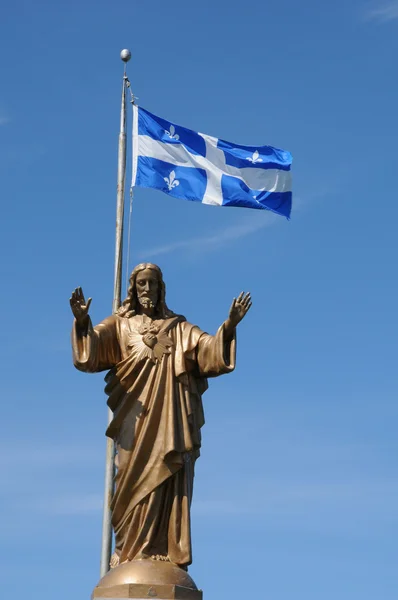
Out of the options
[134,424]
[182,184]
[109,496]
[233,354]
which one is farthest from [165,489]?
[182,184]

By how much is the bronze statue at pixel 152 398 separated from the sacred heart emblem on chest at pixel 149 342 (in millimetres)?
13

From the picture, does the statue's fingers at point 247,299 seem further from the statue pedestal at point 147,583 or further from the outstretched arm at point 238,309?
the statue pedestal at point 147,583

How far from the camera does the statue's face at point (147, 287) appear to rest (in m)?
17.3

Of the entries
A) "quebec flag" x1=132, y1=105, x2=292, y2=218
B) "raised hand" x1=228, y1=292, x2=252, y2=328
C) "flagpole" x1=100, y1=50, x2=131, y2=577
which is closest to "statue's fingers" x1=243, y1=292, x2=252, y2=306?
"raised hand" x1=228, y1=292, x2=252, y2=328

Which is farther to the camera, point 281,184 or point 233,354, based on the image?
point 281,184

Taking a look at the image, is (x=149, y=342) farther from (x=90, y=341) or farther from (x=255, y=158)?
(x=255, y=158)

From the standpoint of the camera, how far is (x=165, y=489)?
16.2 m

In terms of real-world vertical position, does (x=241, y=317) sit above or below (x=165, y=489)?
above

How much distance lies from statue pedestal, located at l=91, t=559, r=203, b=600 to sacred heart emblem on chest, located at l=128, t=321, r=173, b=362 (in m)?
2.73

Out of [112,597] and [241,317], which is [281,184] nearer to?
[241,317]

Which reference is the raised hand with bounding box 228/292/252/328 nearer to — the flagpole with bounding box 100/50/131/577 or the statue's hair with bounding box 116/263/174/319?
the statue's hair with bounding box 116/263/174/319

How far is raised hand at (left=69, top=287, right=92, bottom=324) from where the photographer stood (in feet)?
53.4

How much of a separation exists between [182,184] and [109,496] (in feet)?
22.8

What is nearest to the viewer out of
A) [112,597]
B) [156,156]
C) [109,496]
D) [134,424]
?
[112,597]
